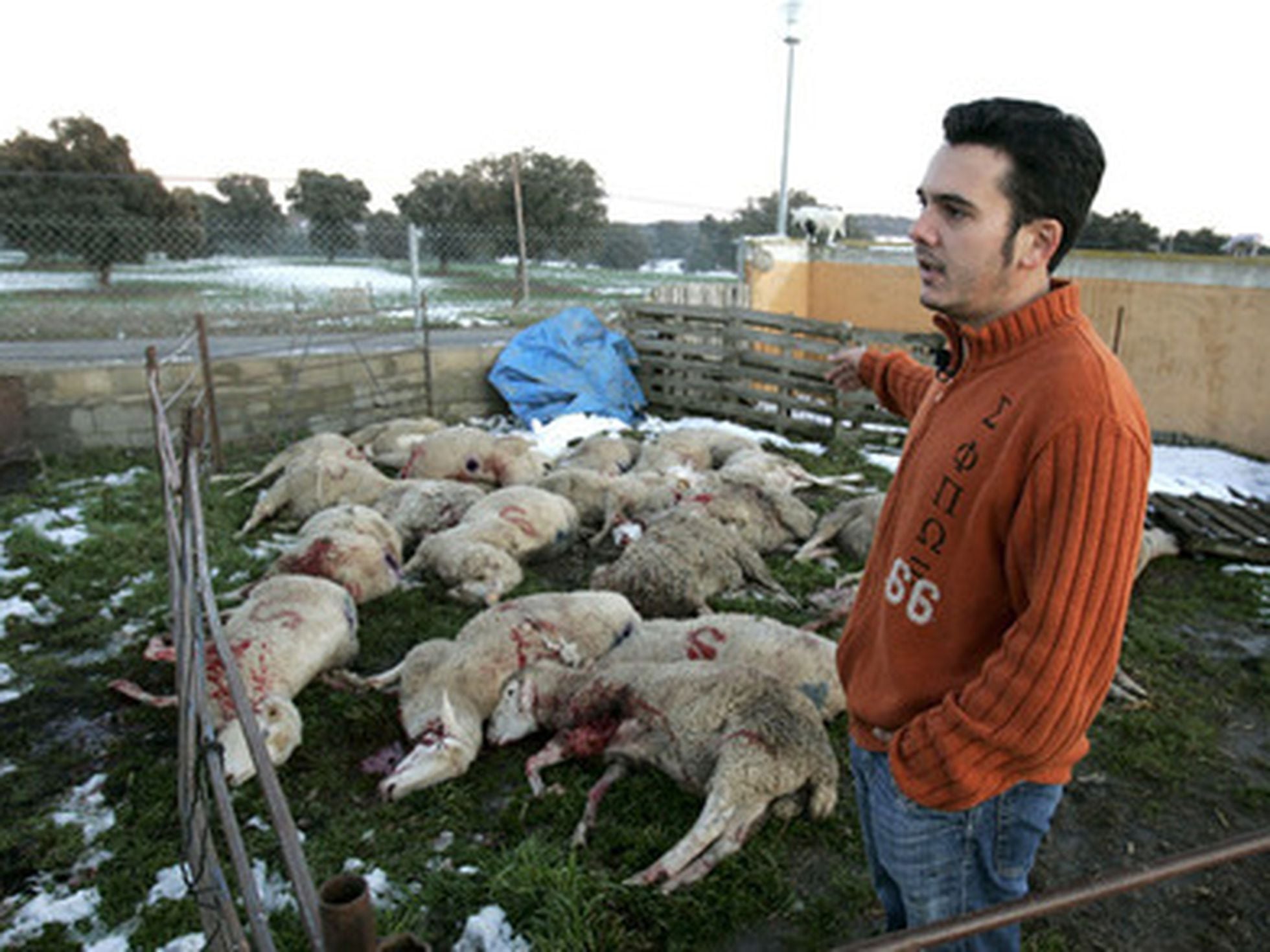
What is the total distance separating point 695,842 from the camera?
11.3 ft

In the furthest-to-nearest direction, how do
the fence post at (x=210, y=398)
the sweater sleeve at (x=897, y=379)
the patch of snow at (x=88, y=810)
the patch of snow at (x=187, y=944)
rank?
1. the fence post at (x=210, y=398)
2. the patch of snow at (x=88, y=810)
3. the patch of snow at (x=187, y=944)
4. the sweater sleeve at (x=897, y=379)

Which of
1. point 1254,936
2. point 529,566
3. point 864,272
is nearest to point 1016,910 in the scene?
point 1254,936

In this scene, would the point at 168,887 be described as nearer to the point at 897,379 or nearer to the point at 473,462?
the point at 897,379

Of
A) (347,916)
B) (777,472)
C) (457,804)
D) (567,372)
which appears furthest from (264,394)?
(347,916)

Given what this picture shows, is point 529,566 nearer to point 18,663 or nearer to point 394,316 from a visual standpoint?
point 18,663

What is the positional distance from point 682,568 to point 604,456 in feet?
11.0

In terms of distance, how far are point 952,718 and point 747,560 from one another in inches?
182

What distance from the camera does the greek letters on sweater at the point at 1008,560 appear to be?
1.54 metres

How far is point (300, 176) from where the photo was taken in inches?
608

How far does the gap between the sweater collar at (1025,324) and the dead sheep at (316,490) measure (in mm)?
6440

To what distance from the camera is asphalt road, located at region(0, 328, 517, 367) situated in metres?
10.4

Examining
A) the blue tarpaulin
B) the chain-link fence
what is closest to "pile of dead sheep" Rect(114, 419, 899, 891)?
the blue tarpaulin

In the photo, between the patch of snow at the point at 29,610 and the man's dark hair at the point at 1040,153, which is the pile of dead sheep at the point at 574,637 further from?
the man's dark hair at the point at 1040,153

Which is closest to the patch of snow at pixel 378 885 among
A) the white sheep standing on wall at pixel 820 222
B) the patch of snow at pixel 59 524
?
the patch of snow at pixel 59 524
